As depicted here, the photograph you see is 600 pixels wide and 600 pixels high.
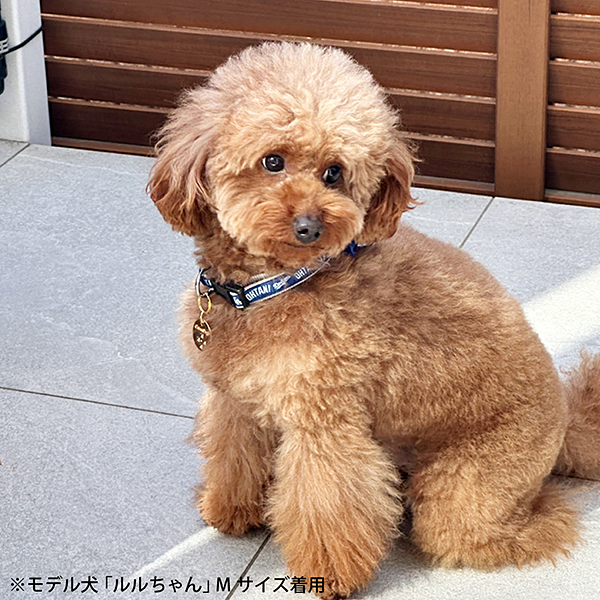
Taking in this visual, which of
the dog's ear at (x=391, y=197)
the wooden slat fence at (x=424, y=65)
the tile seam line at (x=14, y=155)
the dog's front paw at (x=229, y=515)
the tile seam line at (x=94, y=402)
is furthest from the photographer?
the tile seam line at (x=14, y=155)

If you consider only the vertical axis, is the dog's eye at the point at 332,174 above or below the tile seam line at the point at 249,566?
above

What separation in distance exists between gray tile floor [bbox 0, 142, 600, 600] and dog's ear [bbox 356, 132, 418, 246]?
66 centimetres

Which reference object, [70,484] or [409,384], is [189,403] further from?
[409,384]

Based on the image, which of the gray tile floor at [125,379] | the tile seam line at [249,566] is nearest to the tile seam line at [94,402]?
the gray tile floor at [125,379]

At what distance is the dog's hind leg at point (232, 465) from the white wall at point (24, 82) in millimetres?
2073

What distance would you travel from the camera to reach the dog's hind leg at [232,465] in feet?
6.95

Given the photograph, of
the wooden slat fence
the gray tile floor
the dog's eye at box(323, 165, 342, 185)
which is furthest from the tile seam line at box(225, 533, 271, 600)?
the wooden slat fence

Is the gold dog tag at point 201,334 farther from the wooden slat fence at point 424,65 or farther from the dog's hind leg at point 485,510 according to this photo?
the wooden slat fence at point 424,65

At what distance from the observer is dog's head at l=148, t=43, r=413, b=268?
1.73 meters

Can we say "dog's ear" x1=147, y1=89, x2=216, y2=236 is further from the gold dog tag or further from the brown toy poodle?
the gold dog tag

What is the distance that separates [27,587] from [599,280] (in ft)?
5.74

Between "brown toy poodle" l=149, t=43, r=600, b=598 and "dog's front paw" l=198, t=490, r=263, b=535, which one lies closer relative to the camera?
"brown toy poodle" l=149, t=43, r=600, b=598

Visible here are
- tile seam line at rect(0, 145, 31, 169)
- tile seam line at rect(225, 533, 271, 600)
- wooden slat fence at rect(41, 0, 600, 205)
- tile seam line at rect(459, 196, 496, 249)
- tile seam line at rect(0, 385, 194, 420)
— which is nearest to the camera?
tile seam line at rect(225, 533, 271, 600)

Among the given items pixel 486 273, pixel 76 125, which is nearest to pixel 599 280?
pixel 486 273
